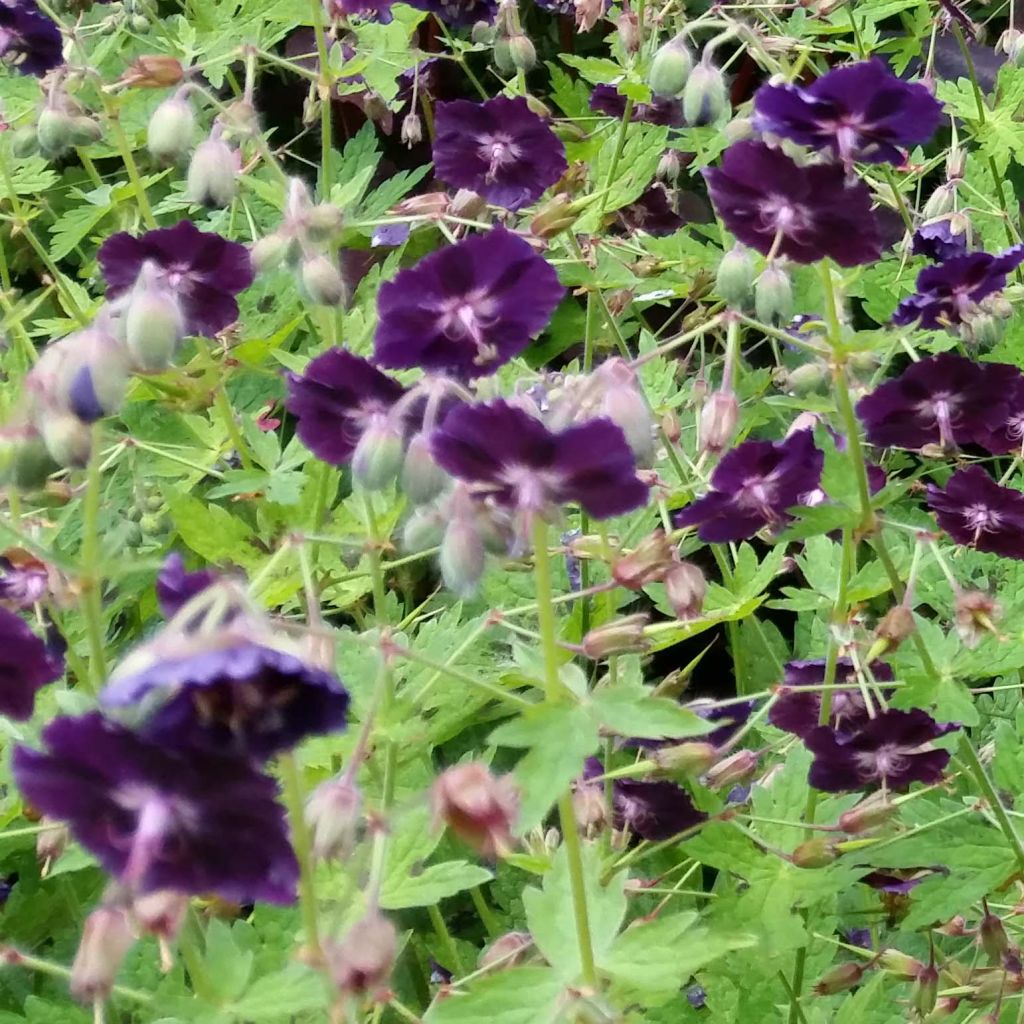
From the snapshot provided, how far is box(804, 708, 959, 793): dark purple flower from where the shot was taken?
110 cm

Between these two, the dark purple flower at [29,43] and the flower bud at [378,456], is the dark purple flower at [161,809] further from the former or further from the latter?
the dark purple flower at [29,43]

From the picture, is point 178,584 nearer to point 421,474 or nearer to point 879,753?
point 421,474

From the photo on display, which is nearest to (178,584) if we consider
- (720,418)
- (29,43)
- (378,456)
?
(378,456)

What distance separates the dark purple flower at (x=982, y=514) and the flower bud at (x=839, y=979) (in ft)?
1.45

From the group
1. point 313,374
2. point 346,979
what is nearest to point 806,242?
point 313,374

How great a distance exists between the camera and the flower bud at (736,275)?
1048 mm

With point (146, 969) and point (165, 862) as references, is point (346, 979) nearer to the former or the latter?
point (165, 862)

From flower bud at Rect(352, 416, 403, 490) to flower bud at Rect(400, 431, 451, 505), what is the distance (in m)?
0.02

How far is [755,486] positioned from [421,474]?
1.35 ft

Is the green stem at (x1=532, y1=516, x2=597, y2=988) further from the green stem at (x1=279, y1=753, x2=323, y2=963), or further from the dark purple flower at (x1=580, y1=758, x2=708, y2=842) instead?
the dark purple flower at (x1=580, y1=758, x2=708, y2=842)

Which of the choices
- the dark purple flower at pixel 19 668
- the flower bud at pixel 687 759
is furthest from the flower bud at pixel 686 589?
the dark purple flower at pixel 19 668

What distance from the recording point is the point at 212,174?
1.14 metres

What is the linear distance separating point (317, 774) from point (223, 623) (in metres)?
0.51

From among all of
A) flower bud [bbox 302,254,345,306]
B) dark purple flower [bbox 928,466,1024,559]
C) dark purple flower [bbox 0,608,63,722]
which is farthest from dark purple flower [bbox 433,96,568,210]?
dark purple flower [bbox 0,608,63,722]
